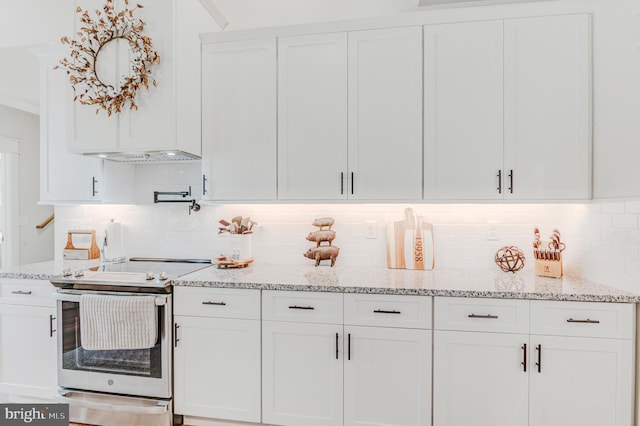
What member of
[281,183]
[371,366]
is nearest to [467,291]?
[371,366]

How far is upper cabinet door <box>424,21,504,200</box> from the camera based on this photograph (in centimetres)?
203

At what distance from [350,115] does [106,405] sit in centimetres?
234

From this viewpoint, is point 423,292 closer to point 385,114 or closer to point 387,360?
point 387,360

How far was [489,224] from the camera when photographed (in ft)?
7.72

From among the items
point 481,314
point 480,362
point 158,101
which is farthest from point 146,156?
point 480,362

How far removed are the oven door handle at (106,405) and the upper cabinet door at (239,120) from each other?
4.38ft

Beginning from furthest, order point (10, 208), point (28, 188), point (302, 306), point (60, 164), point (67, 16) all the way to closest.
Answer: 1. point (28, 188)
2. point (10, 208)
3. point (60, 164)
4. point (67, 16)
5. point (302, 306)

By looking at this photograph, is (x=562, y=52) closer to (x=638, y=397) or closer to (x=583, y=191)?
(x=583, y=191)

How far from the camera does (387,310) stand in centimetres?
184

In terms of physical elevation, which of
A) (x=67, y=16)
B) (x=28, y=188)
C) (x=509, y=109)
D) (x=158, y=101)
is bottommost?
(x=28, y=188)

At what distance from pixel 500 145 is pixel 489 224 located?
0.59 m

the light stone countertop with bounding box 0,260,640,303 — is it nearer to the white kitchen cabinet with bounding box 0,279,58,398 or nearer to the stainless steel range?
the white kitchen cabinet with bounding box 0,279,58,398

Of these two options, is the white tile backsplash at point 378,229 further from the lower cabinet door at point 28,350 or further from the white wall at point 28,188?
the white wall at point 28,188
